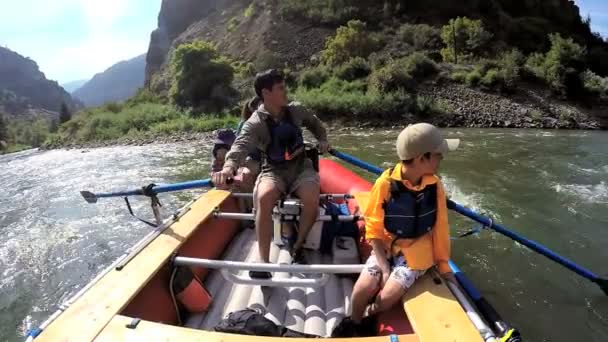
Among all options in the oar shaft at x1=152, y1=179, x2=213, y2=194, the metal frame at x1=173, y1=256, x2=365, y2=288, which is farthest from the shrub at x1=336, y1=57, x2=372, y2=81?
the metal frame at x1=173, y1=256, x2=365, y2=288

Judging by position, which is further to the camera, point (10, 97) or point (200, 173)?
point (10, 97)

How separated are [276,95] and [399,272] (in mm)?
1391

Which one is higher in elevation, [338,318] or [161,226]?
[161,226]

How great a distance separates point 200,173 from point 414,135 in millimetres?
7750

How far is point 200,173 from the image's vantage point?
921cm

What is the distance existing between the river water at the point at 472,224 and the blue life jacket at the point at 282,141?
6.93ft

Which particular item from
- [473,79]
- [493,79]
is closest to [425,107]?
[473,79]

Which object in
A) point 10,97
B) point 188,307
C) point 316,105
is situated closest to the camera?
point 188,307

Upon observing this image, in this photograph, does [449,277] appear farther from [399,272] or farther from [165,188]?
[165,188]

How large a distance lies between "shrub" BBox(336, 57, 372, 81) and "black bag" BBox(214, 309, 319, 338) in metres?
18.9

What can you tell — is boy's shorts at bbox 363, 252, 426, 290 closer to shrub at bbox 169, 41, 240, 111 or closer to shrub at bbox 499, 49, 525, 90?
shrub at bbox 499, 49, 525, 90

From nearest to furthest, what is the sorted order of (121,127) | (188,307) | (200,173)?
(188,307), (200,173), (121,127)

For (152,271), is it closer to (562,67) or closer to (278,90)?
(278,90)

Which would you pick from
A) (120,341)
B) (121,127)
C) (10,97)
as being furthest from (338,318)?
(10,97)
